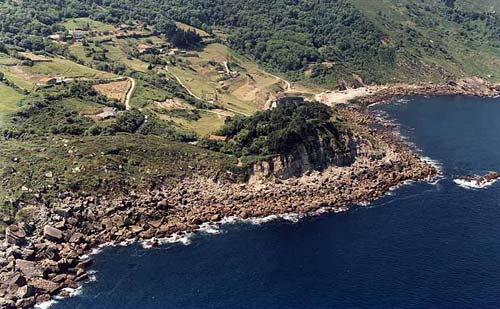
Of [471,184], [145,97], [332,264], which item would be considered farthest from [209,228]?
[145,97]

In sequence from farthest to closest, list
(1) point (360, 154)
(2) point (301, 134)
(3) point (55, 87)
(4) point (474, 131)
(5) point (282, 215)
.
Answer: (4) point (474, 131), (3) point (55, 87), (1) point (360, 154), (2) point (301, 134), (5) point (282, 215)

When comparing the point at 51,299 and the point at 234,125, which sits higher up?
the point at 234,125

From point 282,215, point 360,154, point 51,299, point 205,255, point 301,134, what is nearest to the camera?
point 51,299

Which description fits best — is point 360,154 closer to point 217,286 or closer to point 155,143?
point 155,143

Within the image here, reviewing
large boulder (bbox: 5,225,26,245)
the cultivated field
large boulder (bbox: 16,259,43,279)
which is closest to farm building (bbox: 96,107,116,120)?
the cultivated field

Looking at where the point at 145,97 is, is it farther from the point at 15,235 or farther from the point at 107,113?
the point at 15,235

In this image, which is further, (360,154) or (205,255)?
(360,154)

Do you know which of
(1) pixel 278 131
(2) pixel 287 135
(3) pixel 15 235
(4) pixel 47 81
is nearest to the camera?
(3) pixel 15 235

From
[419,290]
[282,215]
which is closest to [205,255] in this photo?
[282,215]
